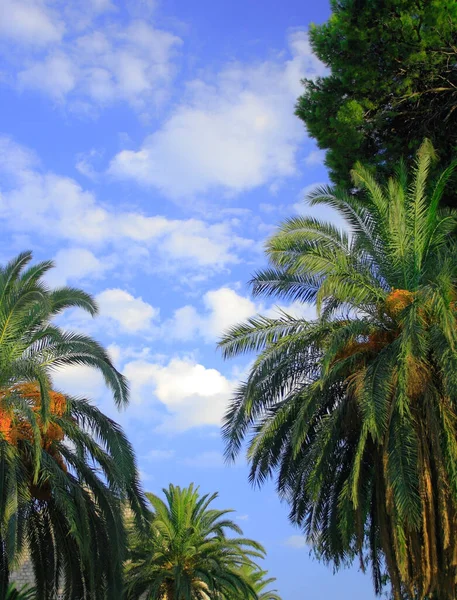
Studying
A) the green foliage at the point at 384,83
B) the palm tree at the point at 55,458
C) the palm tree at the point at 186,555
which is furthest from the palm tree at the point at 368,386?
the palm tree at the point at 186,555

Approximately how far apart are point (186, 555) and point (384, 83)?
16.2 m

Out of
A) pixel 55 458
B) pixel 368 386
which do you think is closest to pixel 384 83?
pixel 368 386

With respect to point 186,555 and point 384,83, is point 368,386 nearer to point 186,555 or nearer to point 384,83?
point 384,83

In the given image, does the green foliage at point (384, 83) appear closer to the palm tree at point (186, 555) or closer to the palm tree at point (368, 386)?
the palm tree at point (368, 386)

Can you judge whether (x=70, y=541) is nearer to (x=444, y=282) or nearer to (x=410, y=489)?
(x=410, y=489)

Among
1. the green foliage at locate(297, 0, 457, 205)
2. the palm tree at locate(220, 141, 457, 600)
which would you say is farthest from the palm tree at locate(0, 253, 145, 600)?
the green foliage at locate(297, 0, 457, 205)

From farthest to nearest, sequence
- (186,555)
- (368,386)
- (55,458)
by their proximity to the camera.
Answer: (186,555), (55,458), (368,386)

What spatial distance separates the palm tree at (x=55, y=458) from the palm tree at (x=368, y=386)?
2.65 meters

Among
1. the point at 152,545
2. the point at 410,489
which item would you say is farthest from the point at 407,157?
the point at 152,545

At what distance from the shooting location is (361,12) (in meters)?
20.8

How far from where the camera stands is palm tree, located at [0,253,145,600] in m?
15.5

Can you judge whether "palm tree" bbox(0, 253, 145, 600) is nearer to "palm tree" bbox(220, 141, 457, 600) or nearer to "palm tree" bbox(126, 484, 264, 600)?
"palm tree" bbox(220, 141, 457, 600)

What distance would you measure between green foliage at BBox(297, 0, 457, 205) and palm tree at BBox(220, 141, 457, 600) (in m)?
3.87

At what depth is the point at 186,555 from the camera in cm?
2752
